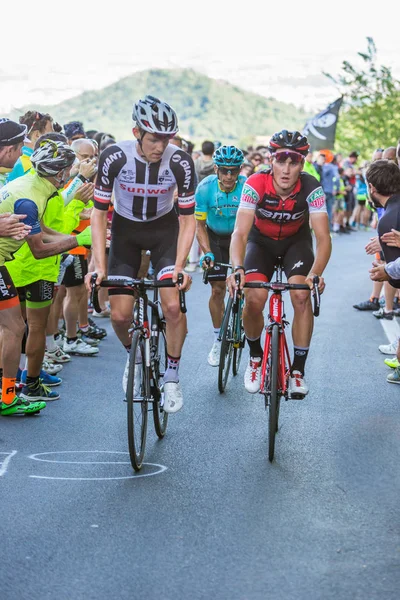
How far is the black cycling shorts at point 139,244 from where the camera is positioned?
662cm

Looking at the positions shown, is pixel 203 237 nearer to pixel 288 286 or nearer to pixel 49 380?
pixel 49 380

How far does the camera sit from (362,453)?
635 cm

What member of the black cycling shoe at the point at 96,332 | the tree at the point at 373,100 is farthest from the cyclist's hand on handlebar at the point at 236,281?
the tree at the point at 373,100

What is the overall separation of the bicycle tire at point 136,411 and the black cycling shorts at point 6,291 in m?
1.52

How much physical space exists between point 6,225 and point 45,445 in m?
1.70

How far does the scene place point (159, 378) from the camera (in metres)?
6.62

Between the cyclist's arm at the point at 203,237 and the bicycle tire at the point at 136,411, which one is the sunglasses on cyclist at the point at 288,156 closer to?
the bicycle tire at the point at 136,411

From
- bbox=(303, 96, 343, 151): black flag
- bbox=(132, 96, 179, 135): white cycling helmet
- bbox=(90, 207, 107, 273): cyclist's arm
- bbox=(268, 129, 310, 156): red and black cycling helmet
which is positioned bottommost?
bbox=(90, 207, 107, 273): cyclist's arm

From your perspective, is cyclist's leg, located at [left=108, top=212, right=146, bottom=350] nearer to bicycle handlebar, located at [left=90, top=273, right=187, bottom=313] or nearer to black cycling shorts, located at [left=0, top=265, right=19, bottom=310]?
bicycle handlebar, located at [left=90, top=273, right=187, bottom=313]

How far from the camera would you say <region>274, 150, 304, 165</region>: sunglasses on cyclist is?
673cm

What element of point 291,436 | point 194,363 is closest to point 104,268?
point 291,436

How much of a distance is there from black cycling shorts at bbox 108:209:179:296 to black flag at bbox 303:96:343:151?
2114 cm

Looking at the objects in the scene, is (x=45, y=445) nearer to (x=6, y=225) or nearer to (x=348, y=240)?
(x=6, y=225)

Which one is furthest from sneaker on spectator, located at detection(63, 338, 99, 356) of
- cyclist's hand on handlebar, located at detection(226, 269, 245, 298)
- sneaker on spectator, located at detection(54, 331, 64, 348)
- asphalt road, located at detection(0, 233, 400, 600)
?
cyclist's hand on handlebar, located at detection(226, 269, 245, 298)
